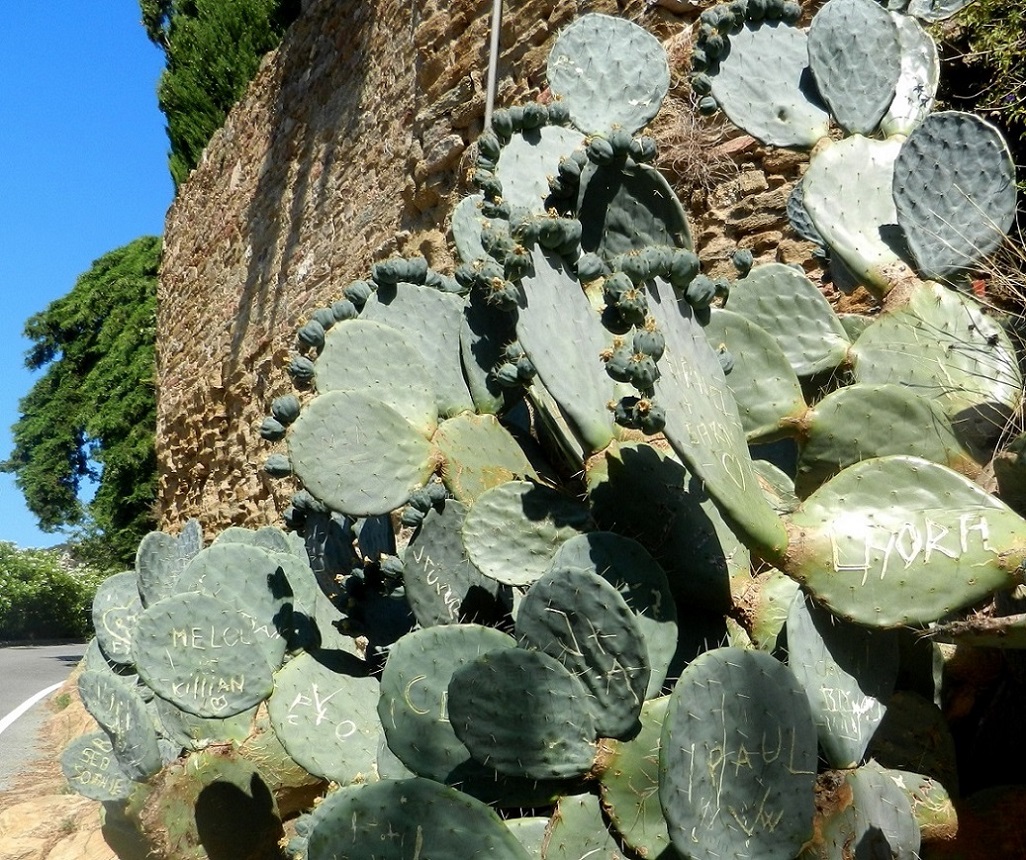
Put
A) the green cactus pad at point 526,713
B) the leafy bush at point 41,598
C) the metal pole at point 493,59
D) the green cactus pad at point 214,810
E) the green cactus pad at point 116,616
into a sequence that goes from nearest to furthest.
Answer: the green cactus pad at point 526,713 < the green cactus pad at point 214,810 < the green cactus pad at point 116,616 < the metal pole at point 493,59 < the leafy bush at point 41,598

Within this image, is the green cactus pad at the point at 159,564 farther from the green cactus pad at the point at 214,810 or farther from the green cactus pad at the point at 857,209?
the green cactus pad at the point at 857,209

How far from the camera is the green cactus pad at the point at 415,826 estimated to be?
186 centimetres

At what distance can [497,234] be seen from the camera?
2.30m

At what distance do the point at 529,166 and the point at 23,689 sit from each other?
10950 mm

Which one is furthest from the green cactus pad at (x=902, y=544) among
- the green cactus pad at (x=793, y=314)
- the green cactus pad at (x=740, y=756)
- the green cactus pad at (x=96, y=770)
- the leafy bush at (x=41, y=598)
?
the leafy bush at (x=41, y=598)

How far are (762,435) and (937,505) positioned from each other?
56 cm

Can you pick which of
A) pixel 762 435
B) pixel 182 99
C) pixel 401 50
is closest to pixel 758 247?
pixel 762 435

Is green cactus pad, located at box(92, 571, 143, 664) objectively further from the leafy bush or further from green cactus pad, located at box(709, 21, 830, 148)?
the leafy bush

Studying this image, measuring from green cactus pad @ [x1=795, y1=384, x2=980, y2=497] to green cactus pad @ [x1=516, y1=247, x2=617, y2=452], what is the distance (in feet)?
1.65

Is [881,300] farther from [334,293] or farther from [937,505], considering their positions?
[334,293]

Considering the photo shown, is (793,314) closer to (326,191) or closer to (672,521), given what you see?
(672,521)

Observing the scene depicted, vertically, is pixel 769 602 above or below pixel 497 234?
below

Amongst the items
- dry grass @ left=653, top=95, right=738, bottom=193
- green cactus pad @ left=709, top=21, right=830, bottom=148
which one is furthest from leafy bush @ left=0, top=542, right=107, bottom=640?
green cactus pad @ left=709, top=21, right=830, bottom=148

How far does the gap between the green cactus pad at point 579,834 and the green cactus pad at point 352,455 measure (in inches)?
34.7
